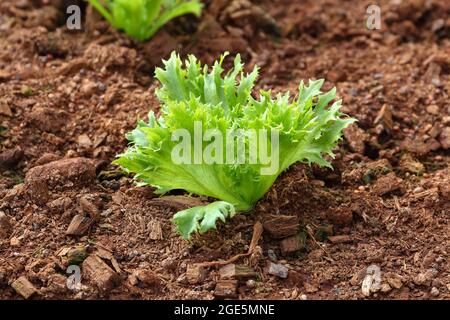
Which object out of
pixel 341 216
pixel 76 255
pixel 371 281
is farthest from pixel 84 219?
pixel 371 281

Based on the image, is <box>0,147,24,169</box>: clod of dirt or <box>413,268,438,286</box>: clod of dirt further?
<box>0,147,24,169</box>: clod of dirt

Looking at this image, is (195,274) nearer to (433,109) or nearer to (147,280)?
(147,280)

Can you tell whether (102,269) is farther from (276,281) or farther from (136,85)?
(136,85)

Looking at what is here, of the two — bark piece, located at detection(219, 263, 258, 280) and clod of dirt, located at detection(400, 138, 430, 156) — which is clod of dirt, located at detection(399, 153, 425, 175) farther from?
bark piece, located at detection(219, 263, 258, 280)

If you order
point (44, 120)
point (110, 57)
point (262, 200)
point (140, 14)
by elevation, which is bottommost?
point (262, 200)

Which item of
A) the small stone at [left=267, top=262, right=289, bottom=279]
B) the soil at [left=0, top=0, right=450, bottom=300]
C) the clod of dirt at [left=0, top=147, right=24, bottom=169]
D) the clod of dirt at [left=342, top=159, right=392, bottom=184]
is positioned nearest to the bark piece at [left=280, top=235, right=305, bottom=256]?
the soil at [left=0, top=0, right=450, bottom=300]

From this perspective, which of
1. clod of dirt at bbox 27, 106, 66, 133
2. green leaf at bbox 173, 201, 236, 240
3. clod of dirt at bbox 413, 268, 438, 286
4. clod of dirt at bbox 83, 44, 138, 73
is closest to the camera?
green leaf at bbox 173, 201, 236, 240
